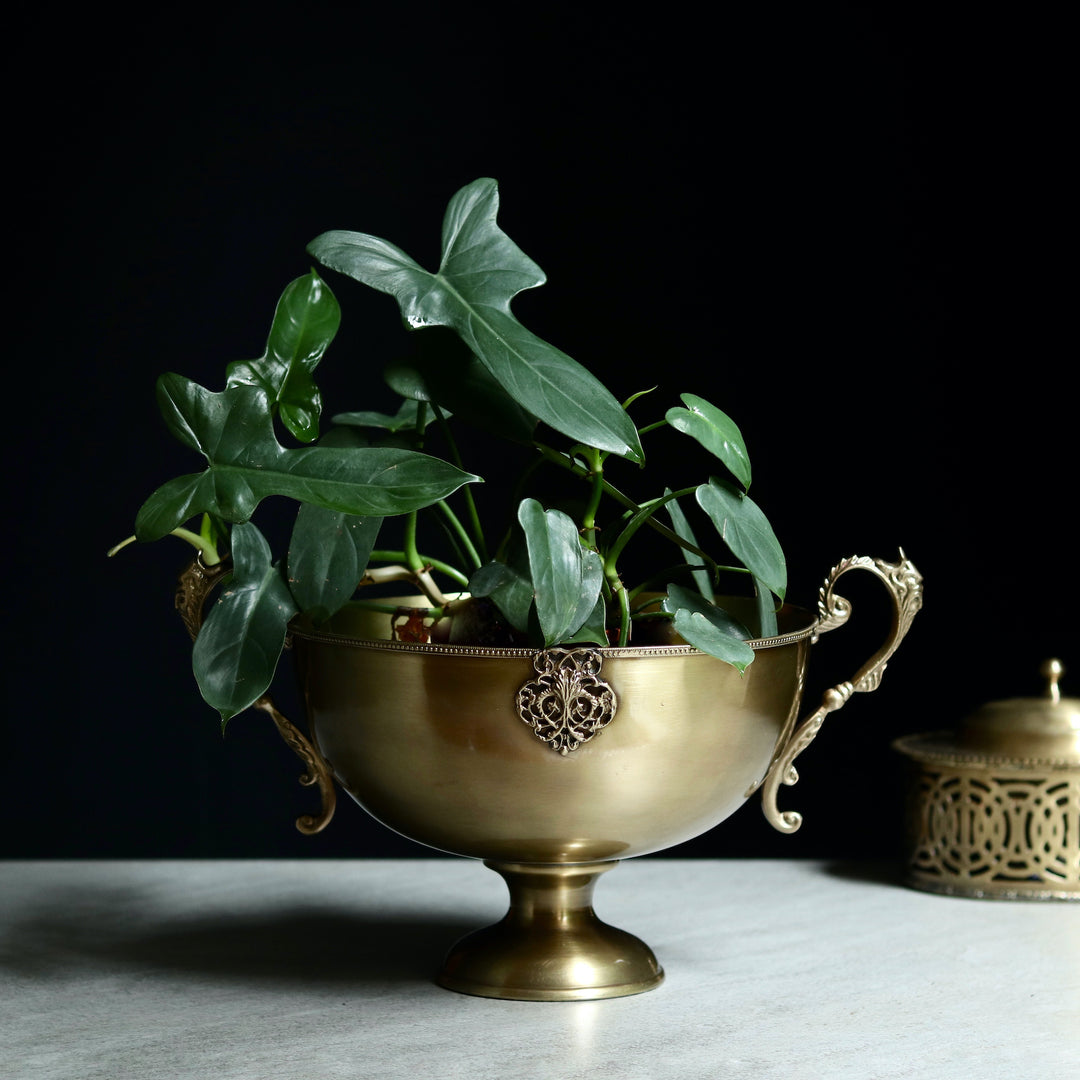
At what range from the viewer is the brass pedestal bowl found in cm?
96

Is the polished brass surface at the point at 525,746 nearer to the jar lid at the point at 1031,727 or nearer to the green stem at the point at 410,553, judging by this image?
the green stem at the point at 410,553

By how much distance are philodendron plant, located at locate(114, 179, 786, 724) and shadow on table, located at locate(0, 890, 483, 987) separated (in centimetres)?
26

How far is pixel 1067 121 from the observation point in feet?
5.28

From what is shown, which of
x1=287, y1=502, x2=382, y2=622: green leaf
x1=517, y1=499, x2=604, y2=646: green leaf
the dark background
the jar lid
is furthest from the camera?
the dark background

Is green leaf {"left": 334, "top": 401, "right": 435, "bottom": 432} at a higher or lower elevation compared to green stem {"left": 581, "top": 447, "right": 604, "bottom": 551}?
higher

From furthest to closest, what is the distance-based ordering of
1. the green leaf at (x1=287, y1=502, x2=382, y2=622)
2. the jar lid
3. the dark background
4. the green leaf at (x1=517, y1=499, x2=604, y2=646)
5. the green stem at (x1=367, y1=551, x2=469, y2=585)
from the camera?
the dark background, the jar lid, the green stem at (x1=367, y1=551, x2=469, y2=585), the green leaf at (x1=287, y1=502, x2=382, y2=622), the green leaf at (x1=517, y1=499, x2=604, y2=646)

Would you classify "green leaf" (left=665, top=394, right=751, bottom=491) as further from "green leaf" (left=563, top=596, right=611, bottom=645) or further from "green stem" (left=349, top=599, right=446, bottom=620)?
"green stem" (left=349, top=599, right=446, bottom=620)

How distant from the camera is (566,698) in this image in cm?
95

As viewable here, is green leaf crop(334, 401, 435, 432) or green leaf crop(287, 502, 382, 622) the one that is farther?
green leaf crop(334, 401, 435, 432)

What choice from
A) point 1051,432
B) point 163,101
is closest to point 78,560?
point 163,101

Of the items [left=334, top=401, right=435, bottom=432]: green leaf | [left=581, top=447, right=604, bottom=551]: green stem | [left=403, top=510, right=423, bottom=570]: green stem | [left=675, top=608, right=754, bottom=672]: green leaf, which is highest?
[left=334, top=401, right=435, bottom=432]: green leaf

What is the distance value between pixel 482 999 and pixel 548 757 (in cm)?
22

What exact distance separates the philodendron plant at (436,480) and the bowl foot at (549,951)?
19 cm

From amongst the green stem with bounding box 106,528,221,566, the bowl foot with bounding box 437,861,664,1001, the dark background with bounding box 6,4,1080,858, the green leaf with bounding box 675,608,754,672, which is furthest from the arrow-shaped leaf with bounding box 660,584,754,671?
the dark background with bounding box 6,4,1080,858
